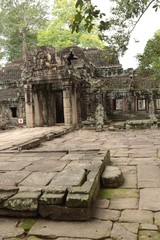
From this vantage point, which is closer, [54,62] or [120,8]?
[120,8]

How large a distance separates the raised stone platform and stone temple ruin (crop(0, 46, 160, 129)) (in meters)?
7.05

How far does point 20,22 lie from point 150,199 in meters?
31.1

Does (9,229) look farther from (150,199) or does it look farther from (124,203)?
(150,199)

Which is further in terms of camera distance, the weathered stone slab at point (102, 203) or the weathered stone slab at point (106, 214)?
the weathered stone slab at point (102, 203)

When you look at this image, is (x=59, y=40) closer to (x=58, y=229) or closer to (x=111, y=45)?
(x=111, y=45)

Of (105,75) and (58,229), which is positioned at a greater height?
(105,75)

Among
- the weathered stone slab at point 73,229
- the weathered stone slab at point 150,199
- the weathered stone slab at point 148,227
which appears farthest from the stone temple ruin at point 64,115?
the weathered stone slab at point 148,227

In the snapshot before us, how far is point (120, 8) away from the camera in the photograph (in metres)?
7.48

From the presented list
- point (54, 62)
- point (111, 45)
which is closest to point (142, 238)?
point (111, 45)

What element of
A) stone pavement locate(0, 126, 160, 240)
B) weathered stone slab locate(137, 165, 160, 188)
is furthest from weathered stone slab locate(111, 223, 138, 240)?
weathered stone slab locate(137, 165, 160, 188)

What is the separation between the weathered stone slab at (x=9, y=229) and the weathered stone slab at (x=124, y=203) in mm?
1295

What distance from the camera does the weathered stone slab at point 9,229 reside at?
290 centimetres

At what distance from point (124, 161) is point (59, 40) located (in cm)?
2597

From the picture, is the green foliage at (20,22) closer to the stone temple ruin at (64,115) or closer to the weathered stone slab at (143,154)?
the stone temple ruin at (64,115)
